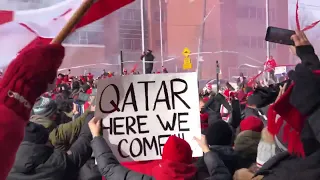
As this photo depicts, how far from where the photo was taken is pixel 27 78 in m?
1.26

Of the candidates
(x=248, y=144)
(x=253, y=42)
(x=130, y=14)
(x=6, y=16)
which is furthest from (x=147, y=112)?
(x=253, y=42)

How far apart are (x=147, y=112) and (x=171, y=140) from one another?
650mm

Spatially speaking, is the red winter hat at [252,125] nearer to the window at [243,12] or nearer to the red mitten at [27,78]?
the red mitten at [27,78]

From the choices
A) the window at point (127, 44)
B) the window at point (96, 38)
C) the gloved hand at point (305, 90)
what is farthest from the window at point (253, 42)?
the gloved hand at point (305, 90)

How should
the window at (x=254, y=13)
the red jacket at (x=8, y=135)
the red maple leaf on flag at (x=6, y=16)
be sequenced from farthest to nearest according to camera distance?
the window at (x=254, y=13) < the red maple leaf on flag at (x=6, y=16) < the red jacket at (x=8, y=135)

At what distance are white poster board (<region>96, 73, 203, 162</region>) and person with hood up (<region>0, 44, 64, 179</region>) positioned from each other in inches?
72.1

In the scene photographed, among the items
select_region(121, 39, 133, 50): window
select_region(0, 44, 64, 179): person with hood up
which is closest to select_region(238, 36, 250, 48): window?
select_region(121, 39, 133, 50): window

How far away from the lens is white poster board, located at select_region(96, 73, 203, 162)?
3162mm

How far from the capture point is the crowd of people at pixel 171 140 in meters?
1.26

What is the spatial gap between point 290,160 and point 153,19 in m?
10.3

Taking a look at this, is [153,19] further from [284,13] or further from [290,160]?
[290,160]

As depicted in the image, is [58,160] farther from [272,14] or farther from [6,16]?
[272,14]

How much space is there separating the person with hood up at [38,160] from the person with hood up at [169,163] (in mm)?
432

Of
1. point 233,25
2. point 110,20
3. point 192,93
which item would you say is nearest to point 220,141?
point 192,93
